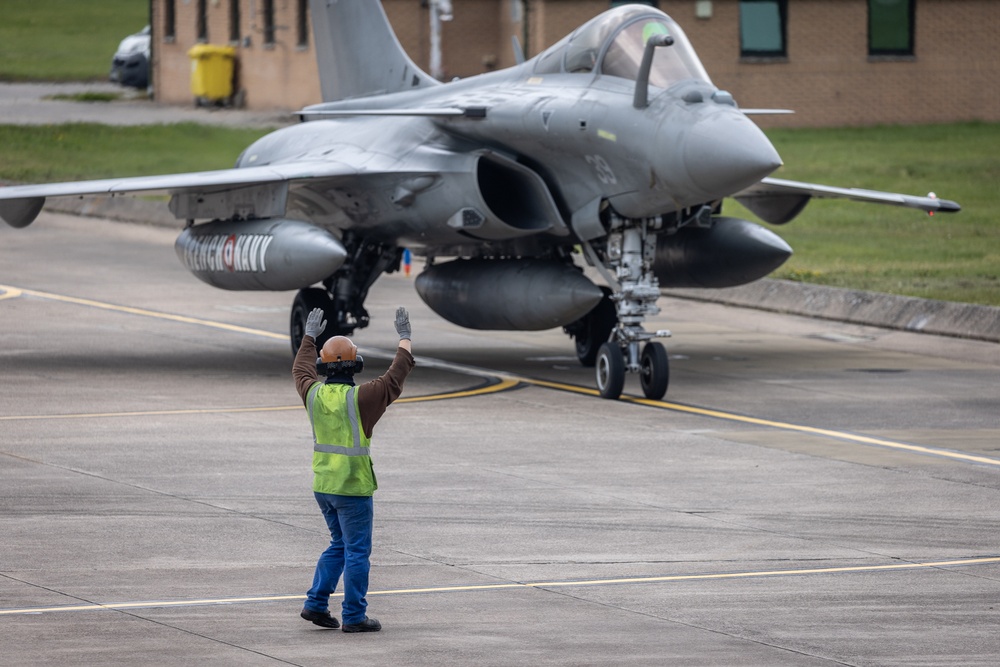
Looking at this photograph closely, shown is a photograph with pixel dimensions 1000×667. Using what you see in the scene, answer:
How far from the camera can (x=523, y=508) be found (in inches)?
482

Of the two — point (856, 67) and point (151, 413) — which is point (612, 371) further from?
point (856, 67)

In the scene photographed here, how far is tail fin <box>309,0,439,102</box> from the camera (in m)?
22.3

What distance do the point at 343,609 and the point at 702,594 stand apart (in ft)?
6.51

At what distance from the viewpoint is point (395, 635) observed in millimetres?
8977

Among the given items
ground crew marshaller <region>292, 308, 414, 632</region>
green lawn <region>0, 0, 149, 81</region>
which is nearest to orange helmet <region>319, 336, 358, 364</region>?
ground crew marshaller <region>292, 308, 414, 632</region>

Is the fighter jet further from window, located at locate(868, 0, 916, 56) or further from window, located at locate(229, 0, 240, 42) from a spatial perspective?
window, located at locate(229, 0, 240, 42)

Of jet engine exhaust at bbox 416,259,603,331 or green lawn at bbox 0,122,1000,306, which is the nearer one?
jet engine exhaust at bbox 416,259,603,331

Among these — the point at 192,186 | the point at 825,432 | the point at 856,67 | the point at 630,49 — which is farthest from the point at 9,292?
the point at 856,67

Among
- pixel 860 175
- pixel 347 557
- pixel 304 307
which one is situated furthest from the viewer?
pixel 860 175

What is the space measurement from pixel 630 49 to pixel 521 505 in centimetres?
694

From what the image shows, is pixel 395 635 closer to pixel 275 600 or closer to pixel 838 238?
pixel 275 600

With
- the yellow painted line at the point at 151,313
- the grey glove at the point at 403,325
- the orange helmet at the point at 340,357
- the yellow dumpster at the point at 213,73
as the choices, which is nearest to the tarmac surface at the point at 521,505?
the yellow painted line at the point at 151,313

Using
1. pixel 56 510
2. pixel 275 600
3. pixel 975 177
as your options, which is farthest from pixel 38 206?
pixel 975 177

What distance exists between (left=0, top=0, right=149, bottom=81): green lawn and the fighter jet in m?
41.9
